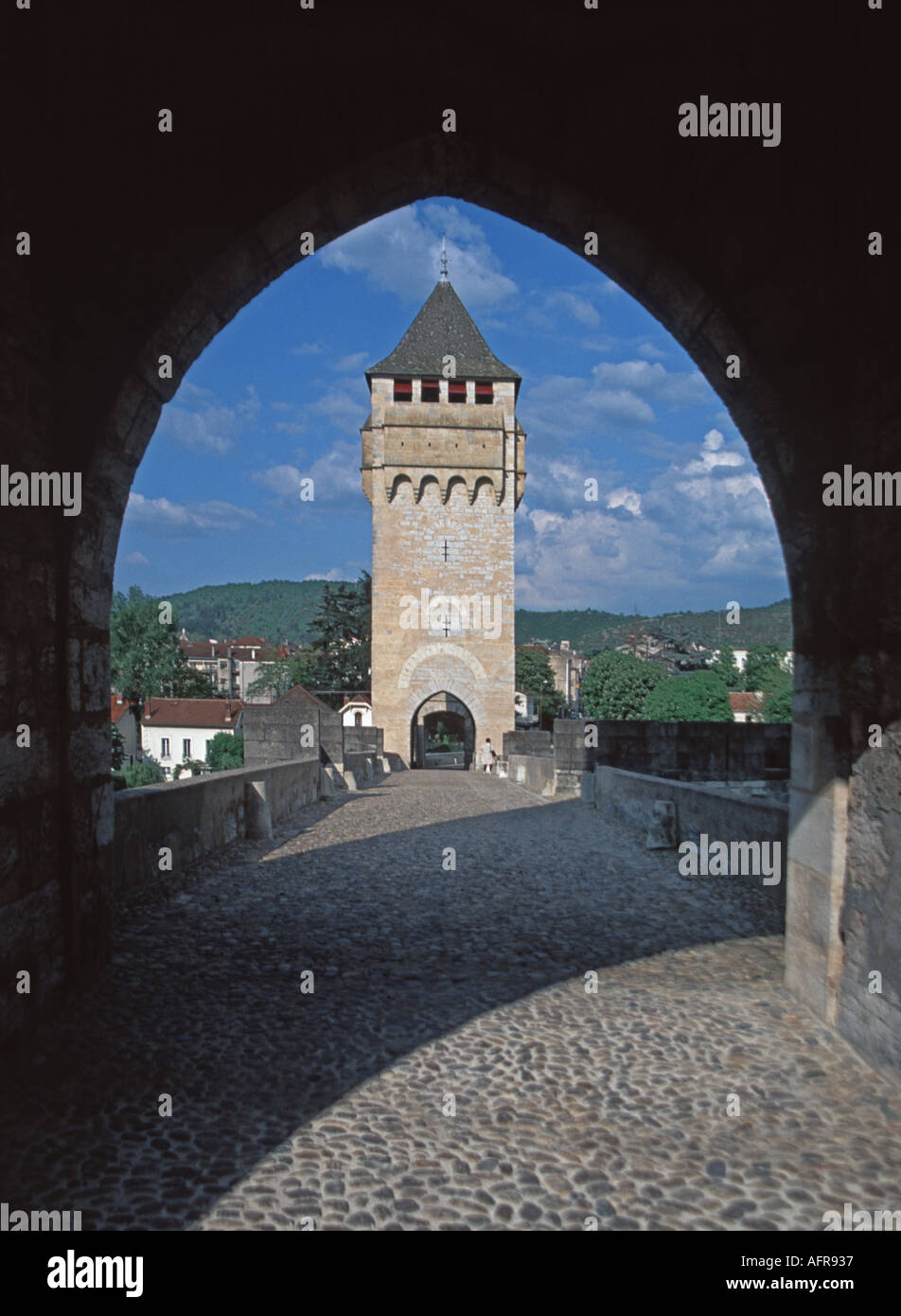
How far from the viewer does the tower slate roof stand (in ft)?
106

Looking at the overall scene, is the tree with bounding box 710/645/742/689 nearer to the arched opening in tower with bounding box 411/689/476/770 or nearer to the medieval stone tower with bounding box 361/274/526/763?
the arched opening in tower with bounding box 411/689/476/770

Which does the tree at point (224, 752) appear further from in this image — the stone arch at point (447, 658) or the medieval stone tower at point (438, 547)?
the stone arch at point (447, 658)

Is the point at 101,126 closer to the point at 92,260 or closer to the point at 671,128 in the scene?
the point at 92,260

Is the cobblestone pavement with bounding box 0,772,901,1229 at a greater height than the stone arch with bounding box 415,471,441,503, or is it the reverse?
the stone arch with bounding box 415,471,441,503

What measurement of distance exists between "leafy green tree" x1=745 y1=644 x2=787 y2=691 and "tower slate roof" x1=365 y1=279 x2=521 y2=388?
26.1 meters

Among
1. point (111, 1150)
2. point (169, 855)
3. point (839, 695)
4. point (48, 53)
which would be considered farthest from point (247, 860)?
point (48, 53)

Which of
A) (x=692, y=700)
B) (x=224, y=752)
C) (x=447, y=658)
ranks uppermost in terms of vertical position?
(x=447, y=658)

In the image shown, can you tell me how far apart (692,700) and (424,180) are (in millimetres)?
40178

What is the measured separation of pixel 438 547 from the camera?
31.2m

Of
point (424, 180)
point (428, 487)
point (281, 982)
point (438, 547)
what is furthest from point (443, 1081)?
point (428, 487)

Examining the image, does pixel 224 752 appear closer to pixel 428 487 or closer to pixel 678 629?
pixel 428 487

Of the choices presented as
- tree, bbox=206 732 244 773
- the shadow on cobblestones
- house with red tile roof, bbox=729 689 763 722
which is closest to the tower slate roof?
tree, bbox=206 732 244 773

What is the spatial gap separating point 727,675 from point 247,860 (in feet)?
191

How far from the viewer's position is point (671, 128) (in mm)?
3805
